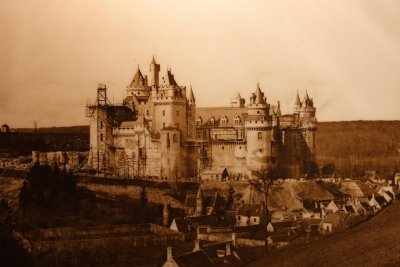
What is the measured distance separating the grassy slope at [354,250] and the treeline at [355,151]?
20846 mm

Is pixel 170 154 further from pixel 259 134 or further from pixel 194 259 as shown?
pixel 194 259

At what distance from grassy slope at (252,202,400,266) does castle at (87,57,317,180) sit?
1660cm

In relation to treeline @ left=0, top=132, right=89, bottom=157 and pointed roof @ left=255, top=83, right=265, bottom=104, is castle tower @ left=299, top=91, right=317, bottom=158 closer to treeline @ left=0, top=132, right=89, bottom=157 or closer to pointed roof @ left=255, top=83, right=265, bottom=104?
pointed roof @ left=255, top=83, right=265, bottom=104

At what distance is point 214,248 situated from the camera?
77.6ft

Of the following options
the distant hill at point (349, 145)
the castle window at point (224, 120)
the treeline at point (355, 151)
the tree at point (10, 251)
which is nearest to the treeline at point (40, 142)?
the distant hill at point (349, 145)

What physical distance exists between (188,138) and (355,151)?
1246cm

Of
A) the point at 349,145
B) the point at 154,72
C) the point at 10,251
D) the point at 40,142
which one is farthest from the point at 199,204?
the point at 349,145

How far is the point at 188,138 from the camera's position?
130 feet

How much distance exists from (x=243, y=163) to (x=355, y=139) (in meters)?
10.4

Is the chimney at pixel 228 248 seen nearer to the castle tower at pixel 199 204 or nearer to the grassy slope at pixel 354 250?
the grassy slope at pixel 354 250

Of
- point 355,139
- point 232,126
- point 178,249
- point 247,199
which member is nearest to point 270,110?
point 232,126

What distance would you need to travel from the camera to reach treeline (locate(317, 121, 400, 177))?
143ft

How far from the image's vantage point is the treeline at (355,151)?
43500 mm

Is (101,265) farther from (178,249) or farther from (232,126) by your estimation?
(232,126)
